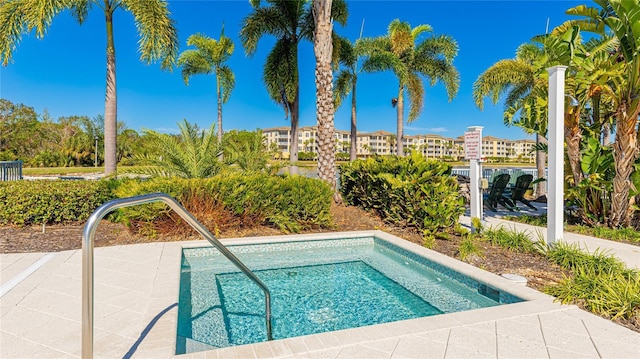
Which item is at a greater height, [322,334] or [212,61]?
[212,61]

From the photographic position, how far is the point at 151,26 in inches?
388

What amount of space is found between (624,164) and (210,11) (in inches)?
887

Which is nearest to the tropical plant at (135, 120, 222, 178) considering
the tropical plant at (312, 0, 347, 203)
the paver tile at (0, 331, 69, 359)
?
the tropical plant at (312, 0, 347, 203)

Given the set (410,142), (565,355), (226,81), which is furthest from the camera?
(410,142)

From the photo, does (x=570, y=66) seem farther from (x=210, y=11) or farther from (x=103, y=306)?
(x=210, y=11)

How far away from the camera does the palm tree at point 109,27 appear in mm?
9078

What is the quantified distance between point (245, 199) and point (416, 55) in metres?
16.1

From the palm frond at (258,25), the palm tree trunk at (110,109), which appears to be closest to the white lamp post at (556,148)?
the palm tree trunk at (110,109)

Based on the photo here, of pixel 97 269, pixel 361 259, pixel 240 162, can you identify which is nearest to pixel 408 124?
pixel 240 162

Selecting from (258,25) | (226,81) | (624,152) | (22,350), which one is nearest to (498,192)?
(624,152)

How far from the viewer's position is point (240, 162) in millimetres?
8438

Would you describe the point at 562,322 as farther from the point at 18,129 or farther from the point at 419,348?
the point at 18,129

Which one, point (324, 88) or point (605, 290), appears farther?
point (324, 88)

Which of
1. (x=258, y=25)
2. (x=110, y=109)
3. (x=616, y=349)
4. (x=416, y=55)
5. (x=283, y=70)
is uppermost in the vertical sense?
(x=416, y=55)
